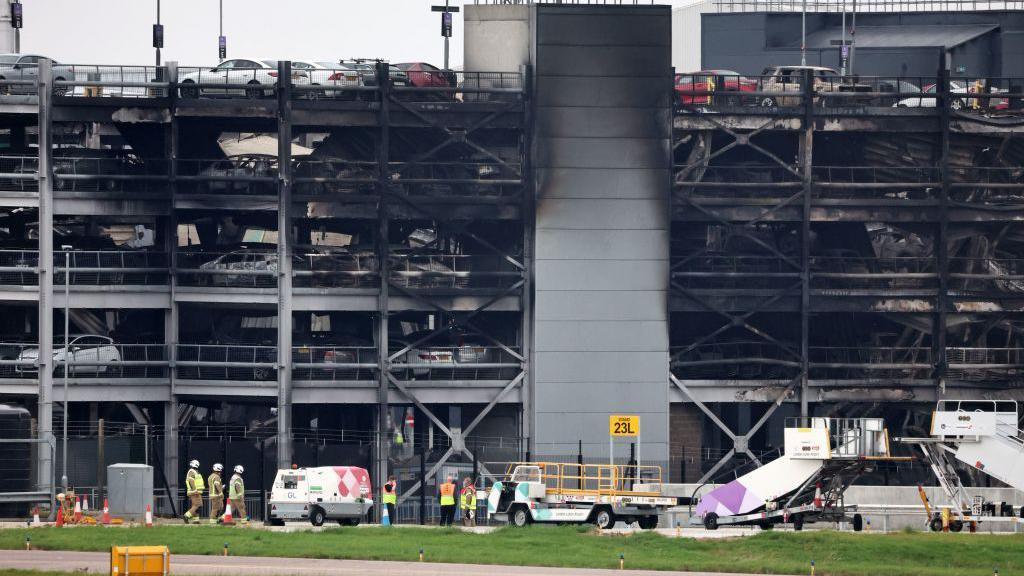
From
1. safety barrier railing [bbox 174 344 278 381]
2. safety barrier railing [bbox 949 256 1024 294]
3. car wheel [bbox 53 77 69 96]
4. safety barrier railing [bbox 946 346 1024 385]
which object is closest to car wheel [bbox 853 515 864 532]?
safety barrier railing [bbox 946 346 1024 385]

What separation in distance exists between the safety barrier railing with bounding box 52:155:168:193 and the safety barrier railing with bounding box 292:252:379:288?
6687mm

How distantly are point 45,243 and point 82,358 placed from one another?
4946mm

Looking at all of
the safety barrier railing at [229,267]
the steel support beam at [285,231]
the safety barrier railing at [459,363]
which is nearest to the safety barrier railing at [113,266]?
the safety barrier railing at [229,267]

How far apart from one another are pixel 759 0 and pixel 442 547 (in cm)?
6797

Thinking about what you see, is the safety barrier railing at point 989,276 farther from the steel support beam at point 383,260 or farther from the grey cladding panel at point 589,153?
the steel support beam at point 383,260

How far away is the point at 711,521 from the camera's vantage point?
57.5 meters

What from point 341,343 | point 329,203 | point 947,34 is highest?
point 947,34

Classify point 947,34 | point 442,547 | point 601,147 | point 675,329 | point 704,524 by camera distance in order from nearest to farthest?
point 442,547
point 704,524
point 601,147
point 675,329
point 947,34

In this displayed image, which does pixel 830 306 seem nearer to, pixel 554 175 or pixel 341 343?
pixel 554 175

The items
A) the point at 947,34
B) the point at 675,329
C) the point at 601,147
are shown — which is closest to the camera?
the point at 601,147

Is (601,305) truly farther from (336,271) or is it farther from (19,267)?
(19,267)

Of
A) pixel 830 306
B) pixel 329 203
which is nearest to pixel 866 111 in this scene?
pixel 830 306

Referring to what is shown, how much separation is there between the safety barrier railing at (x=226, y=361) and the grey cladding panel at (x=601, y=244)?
39.6 feet

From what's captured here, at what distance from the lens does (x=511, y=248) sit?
77.2 meters
